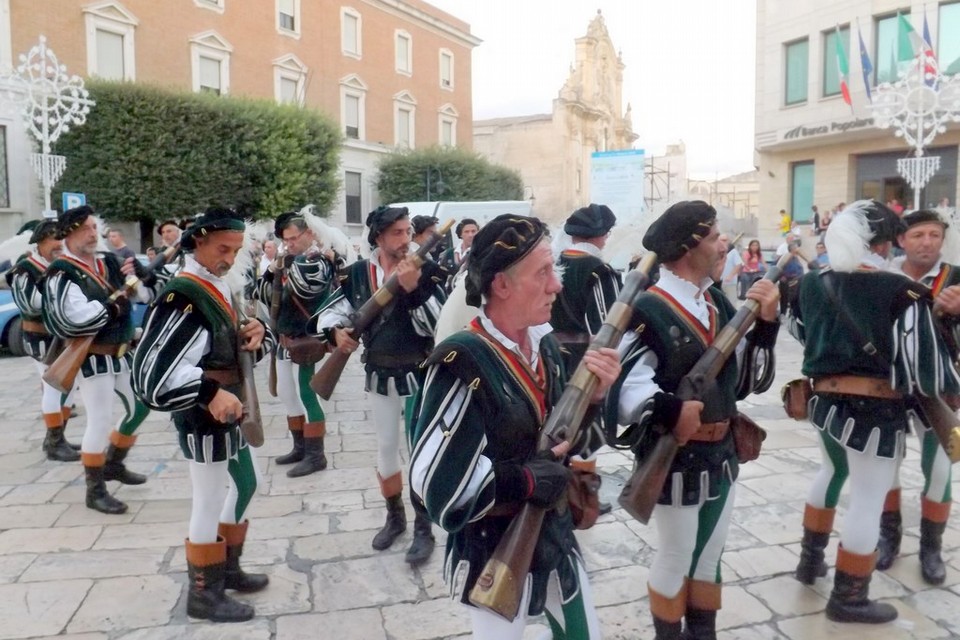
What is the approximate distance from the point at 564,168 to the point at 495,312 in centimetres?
4967

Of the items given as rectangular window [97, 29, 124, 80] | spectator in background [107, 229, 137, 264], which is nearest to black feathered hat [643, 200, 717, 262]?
spectator in background [107, 229, 137, 264]

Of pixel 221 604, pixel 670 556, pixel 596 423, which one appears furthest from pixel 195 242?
pixel 670 556

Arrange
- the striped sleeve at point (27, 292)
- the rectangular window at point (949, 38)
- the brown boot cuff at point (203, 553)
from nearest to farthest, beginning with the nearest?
the brown boot cuff at point (203, 553), the striped sleeve at point (27, 292), the rectangular window at point (949, 38)

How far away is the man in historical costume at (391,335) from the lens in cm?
444

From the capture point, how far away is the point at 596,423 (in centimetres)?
259

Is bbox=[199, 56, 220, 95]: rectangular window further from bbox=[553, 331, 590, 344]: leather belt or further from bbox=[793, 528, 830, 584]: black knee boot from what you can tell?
bbox=[793, 528, 830, 584]: black knee boot

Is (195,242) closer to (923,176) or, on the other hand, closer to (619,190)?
(619,190)

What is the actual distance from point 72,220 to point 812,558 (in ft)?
16.9

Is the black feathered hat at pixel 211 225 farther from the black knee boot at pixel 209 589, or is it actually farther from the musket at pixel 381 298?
the black knee boot at pixel 209 589

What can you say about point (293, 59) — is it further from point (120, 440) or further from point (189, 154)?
point (120, 440)

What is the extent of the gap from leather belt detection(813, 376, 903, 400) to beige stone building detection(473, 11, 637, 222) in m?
45.7

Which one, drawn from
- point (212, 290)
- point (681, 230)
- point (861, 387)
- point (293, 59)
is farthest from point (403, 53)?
point (681, 230)

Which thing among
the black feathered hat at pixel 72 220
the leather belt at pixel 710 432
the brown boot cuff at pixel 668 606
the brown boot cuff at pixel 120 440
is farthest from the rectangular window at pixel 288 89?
the brown boot cuff at pixel 668 606

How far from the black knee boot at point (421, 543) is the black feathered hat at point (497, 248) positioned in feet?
7.37
